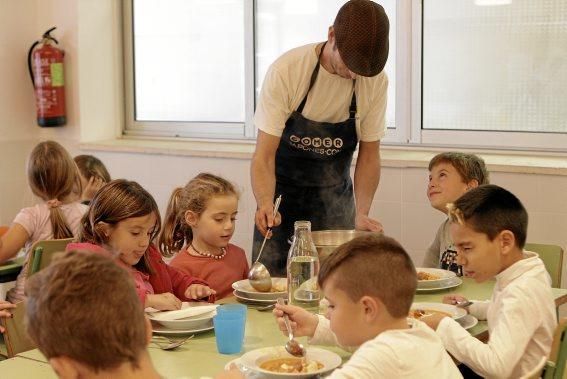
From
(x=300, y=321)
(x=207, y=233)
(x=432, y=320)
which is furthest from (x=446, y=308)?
(x=207, y=233)

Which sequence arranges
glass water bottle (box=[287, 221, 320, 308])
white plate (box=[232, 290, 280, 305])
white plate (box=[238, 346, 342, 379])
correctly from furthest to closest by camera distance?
white plate (box=[232, 290, 280, 305]) → glass water bottle (box=[287, 221, 320, 308]) → white plate (box=[238, 346, 342, 379])

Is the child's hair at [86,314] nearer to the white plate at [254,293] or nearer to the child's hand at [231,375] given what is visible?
the child's hand at [231,375]

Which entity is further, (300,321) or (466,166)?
(466,166)

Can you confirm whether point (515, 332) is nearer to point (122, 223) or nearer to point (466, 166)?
point (122, 223)

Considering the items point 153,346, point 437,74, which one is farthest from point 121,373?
point 437,74

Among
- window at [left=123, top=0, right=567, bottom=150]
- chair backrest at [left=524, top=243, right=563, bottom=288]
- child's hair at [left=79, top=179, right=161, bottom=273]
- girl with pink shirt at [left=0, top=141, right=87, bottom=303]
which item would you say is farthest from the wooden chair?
girl with pink shirt at [left=0, top=141, right=87, bottom=303]

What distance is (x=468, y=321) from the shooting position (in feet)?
8.77

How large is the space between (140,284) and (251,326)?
16.1 inches

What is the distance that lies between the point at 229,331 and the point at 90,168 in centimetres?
237

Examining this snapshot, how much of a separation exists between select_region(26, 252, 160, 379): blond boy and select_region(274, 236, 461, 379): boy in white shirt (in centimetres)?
48

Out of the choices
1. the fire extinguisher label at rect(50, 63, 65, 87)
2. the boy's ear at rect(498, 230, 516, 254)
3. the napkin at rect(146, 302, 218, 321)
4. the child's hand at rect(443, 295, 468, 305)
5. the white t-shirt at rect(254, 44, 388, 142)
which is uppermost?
the fire extinguisher label at rect(50, 63, 65, 87)

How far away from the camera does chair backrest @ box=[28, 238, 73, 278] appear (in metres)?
3.42

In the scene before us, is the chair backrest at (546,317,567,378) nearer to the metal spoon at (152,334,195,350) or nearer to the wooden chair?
the wooden chair

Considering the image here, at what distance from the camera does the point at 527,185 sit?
13.4ft
